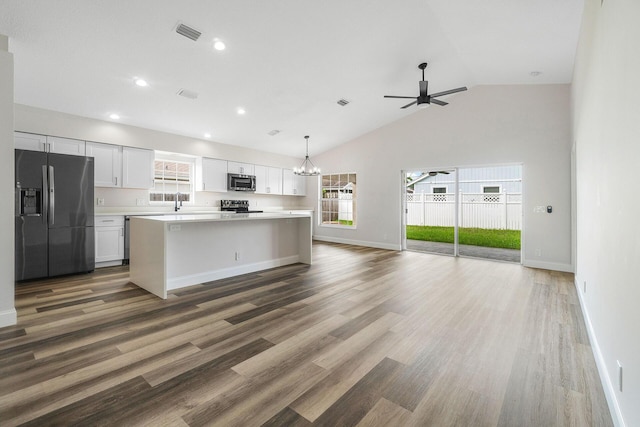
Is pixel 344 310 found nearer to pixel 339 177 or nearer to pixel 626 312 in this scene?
pixel 626 312

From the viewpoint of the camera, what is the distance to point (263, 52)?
391 centimetres

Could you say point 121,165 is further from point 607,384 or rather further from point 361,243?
point 607,384

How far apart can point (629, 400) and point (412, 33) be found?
14.2ft

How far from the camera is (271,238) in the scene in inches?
195

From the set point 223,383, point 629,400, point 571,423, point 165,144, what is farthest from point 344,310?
point 165,144

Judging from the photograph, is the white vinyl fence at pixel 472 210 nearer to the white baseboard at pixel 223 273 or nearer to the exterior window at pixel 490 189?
the exterior window at pixel 490 189

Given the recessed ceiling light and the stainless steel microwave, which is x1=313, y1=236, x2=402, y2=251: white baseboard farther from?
the recessed ceiling light

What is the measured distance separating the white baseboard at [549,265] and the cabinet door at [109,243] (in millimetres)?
7520

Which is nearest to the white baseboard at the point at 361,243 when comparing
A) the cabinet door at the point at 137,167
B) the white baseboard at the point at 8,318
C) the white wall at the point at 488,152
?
the white wall at the point at 488,152

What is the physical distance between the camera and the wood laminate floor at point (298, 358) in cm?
157

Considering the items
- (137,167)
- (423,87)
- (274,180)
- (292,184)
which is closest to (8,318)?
(137,167)

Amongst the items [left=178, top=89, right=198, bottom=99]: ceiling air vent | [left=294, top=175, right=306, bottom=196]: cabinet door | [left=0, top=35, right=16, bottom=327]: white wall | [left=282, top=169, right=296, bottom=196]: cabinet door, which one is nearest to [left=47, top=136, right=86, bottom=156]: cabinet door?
[left=178, top=89, right=198, bottom=99]: ceiling air vent

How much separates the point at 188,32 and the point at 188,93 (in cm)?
152

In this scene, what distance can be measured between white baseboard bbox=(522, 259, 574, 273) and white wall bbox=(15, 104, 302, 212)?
6.53 meters
